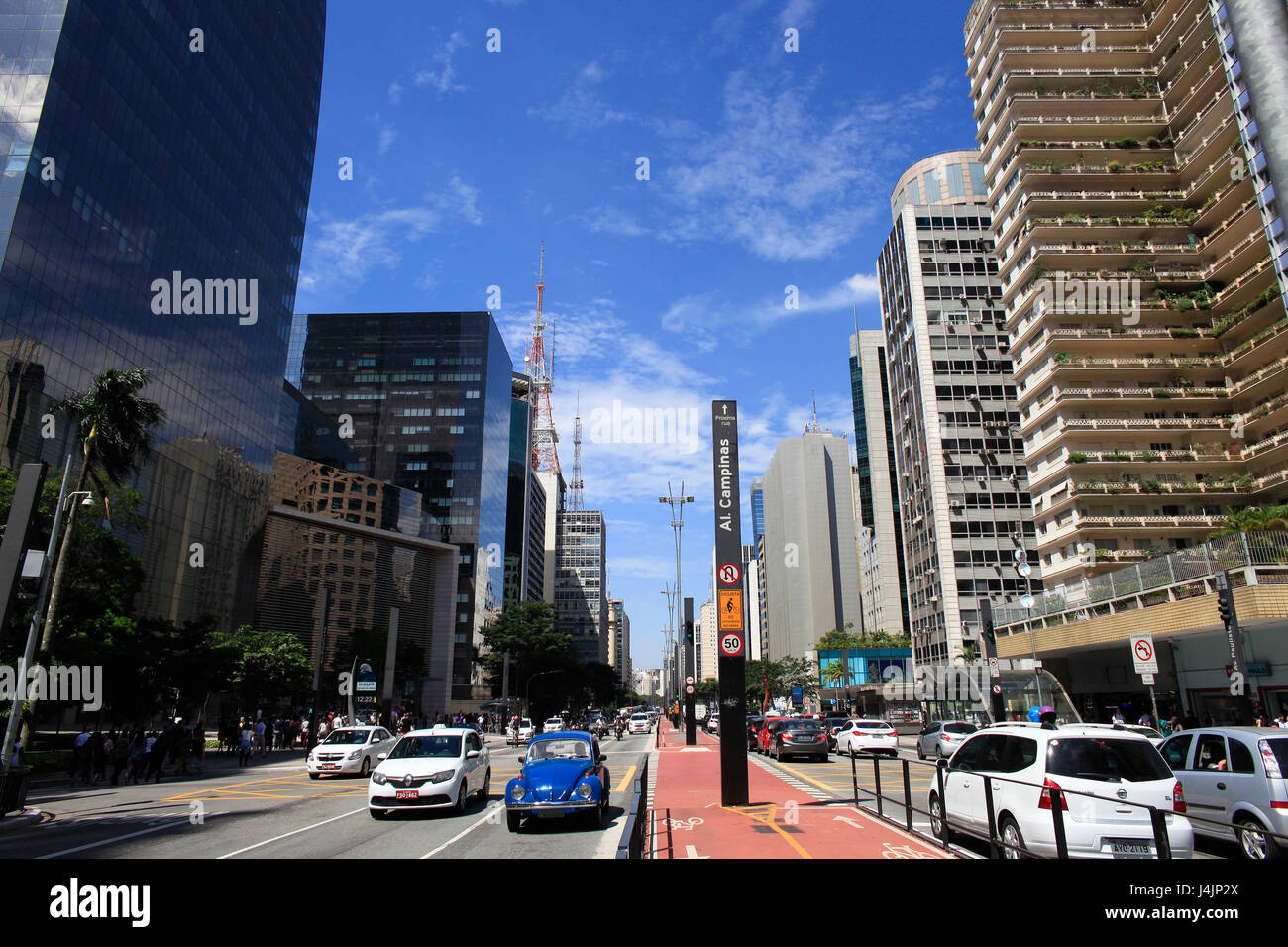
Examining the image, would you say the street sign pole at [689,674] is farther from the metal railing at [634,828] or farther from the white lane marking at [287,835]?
Result: the metal railing at [634,828]

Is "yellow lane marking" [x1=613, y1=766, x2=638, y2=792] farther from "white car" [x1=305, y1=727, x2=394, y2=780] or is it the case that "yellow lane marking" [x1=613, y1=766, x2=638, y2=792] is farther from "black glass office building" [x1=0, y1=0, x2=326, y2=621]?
"black glass office building" [x1=0, y1=0, x2=326, y2=621]

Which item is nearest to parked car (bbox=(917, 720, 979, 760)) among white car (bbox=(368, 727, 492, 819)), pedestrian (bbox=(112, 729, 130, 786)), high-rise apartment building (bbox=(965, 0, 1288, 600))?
white car (bbox=(368, 727, 492, 819))

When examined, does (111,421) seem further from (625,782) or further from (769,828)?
(769,828)

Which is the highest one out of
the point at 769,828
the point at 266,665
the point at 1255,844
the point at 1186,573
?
the point at 1186,573

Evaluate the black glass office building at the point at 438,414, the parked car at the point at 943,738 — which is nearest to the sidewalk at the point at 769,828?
the parked car at the point at 943,738

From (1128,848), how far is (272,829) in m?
13.8

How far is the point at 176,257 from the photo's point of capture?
180 ft

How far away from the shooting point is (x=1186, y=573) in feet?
86.7

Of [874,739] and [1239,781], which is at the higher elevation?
[1239,781]

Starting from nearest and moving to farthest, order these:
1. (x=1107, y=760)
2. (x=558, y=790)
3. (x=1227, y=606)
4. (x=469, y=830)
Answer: (x=1107, y=760) → (x=558, y=790) → (x=469, y=830) → (x=1227, y=606)

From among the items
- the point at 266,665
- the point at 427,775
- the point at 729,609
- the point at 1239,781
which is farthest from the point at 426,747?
the point at 266,665

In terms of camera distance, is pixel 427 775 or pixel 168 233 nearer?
pixel 427 775

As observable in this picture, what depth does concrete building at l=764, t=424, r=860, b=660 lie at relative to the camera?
491ft

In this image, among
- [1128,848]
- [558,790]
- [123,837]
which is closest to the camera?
[1128,848]
